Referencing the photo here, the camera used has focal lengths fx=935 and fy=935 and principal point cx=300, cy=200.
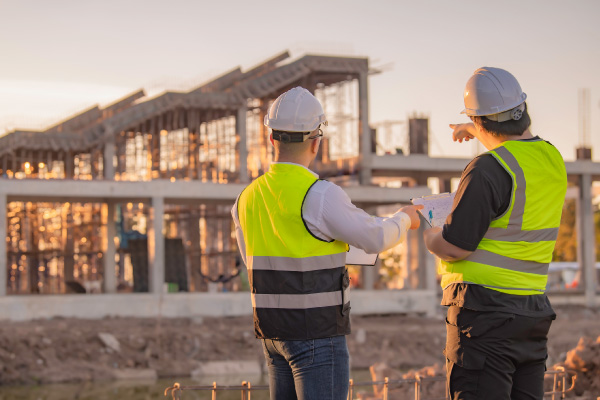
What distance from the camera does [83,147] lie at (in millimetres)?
38406

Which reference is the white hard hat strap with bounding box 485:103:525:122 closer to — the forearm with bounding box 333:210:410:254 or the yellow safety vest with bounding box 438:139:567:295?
the yellow safety vest with bounding box 438:139:567:295

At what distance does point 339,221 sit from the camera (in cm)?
326

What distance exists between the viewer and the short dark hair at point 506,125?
359 cm

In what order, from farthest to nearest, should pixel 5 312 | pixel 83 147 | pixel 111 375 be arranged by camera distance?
pixel 83 147, pixel 5 312, pixel 111 375

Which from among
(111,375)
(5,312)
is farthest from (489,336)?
(5,312)

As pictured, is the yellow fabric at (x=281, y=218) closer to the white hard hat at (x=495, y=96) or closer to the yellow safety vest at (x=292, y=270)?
the yellow safety vest at (x=292, y=270)

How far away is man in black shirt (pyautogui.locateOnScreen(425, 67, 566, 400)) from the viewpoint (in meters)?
3.37

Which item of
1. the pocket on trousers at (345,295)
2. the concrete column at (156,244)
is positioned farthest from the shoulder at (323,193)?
the concrete column at (156,244)

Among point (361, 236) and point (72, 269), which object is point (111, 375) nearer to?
point (72, 269)

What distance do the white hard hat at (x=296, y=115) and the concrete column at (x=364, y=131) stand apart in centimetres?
3411

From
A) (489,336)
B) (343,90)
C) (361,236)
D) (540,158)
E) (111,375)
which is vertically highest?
(343,90)

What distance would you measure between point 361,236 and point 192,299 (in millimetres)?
27982

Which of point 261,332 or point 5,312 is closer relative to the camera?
point 261,332

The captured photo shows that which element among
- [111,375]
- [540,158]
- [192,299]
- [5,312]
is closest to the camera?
[540,158]
